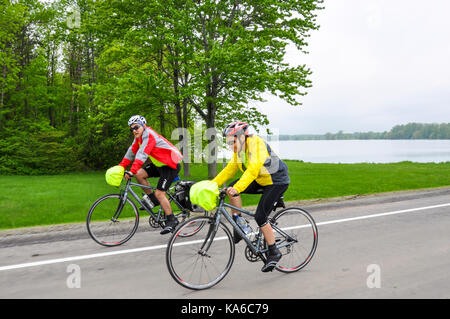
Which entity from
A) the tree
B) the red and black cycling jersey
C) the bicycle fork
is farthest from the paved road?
the tree

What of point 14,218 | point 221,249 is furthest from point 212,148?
point 221,249

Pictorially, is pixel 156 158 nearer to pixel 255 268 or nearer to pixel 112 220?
pixel 112 220

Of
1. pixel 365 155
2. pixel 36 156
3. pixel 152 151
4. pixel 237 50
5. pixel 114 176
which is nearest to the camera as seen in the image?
pixel 114 176

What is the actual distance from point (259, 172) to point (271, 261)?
110 cm

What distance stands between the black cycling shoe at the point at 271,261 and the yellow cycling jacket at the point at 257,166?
0.87 metres

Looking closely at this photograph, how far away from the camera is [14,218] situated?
8.38 metres

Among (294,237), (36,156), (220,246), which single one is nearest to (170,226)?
(220,246)

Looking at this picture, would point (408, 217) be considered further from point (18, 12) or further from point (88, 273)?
point (18, 12)

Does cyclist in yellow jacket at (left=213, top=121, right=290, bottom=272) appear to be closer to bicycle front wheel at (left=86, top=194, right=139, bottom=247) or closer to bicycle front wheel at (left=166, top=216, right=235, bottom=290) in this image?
bicycle front wheel at (left=166, top=216, right=235, bottom=290)

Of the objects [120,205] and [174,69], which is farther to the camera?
[174,69]

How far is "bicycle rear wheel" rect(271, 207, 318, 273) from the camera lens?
16.2 feet

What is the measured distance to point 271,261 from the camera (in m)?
4.65

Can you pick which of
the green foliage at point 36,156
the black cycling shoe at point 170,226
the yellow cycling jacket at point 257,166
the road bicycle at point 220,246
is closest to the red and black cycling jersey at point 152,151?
the black cycling shoe at point 170,226
